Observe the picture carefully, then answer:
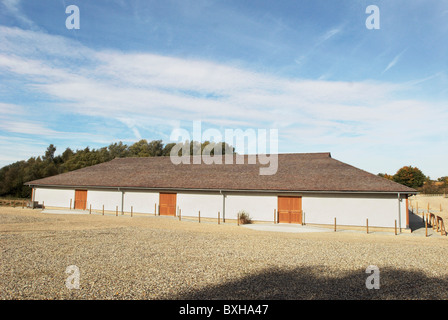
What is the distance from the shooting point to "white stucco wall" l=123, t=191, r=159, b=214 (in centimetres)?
2566

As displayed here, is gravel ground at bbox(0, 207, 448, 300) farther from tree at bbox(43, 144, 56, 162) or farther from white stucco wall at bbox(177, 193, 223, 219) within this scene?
tree at bbox(43, 144, 56, 162)

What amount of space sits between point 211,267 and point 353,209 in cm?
1399

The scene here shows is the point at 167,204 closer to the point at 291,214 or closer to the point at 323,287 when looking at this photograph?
the point at 291,214

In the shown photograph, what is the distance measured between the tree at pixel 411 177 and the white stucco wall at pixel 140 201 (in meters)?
69.0

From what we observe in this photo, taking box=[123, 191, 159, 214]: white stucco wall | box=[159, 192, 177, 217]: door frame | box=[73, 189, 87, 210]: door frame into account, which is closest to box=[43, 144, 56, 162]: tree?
box=[73, 189, 87, 210]: door frame

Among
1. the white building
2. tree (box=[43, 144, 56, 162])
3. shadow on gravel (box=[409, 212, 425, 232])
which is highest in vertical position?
tree (box=[43, 144, 56, 162])

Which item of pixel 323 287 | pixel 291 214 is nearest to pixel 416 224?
pixel 291 214

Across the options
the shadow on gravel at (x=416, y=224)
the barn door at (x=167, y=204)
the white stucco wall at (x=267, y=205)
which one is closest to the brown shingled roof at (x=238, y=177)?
the white stucco wall at (x=267, y=205)

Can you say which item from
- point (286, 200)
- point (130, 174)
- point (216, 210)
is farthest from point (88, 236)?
point (130, 174)

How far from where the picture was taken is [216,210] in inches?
917

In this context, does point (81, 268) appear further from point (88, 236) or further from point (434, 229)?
point (434, 229)

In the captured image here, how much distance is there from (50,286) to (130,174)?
22602 mm

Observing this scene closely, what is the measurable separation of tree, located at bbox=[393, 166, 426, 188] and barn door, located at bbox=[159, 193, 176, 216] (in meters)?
68.2
